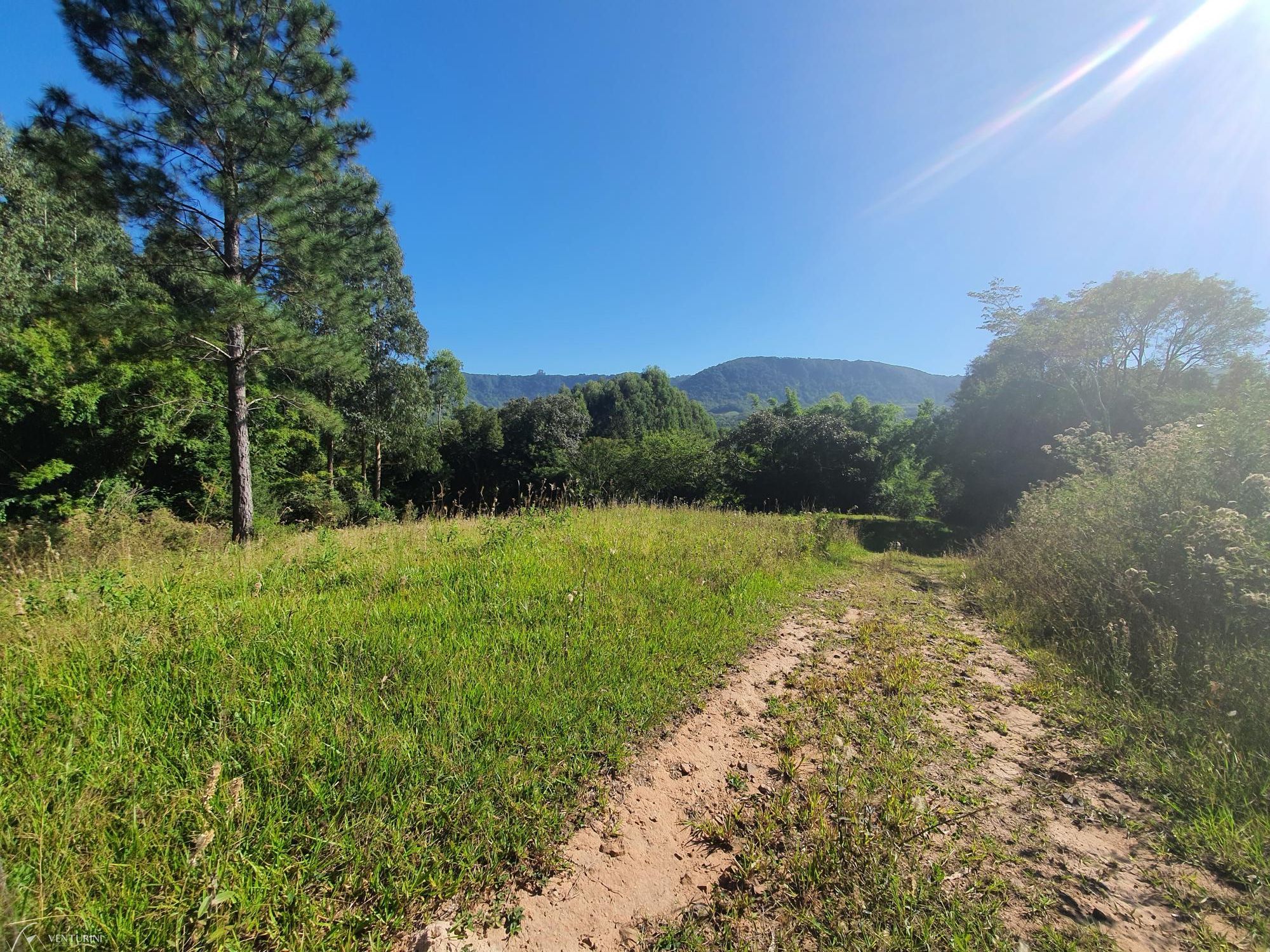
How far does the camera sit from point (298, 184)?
6715 mm

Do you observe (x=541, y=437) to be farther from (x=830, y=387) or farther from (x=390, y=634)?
(x=830, y=387)

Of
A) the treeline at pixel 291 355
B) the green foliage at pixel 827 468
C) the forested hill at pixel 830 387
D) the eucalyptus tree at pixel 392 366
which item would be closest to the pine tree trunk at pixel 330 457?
the treeline at pixel 291 355

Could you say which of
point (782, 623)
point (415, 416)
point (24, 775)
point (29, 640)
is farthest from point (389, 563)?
point (415, 416)

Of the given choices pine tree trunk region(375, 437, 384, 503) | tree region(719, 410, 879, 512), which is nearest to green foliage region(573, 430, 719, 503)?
tree region(719, 410, 879, 512)

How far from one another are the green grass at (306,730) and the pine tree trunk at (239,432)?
4.31m

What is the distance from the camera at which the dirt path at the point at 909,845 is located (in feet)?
4.98

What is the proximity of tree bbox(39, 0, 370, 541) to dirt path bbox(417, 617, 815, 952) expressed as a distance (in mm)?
8080

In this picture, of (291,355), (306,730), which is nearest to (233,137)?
(291,355)

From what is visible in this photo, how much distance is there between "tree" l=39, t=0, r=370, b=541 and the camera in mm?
6062

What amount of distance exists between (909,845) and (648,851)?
1.11 meters

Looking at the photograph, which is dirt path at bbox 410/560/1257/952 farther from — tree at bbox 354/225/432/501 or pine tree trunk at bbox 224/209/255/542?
tree at bbox 354/225/432/501

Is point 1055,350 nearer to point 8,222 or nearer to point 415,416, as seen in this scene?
point 415,416

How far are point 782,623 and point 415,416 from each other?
1830cm

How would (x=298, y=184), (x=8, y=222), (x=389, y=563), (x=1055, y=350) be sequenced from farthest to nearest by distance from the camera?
(x=1055, y=350) < (x=8, y=222) < (x=298, y=184) < (x=389, y=563)
